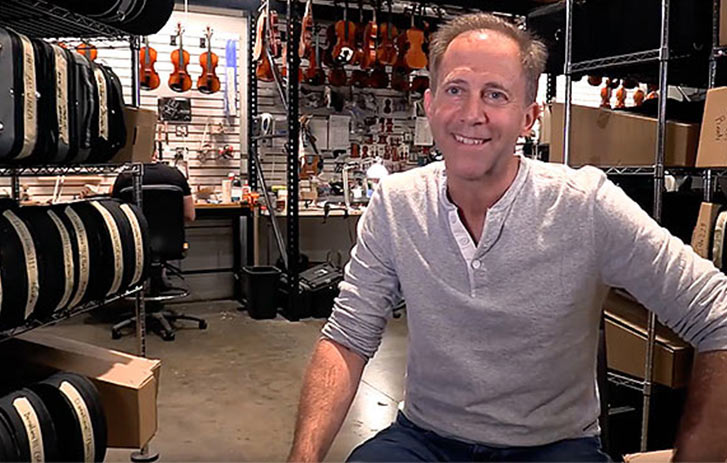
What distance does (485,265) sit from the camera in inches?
56.2

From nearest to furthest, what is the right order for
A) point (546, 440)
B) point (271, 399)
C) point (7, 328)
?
point (546, 440), point (7, 328), point (271, 399)

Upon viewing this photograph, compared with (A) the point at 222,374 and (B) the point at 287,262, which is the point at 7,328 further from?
(B) the point at 287,262

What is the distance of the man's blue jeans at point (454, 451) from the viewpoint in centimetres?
137

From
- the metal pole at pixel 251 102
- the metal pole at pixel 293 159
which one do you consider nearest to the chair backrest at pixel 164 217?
the metal pole at pixel 293 159

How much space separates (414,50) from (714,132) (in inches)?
167

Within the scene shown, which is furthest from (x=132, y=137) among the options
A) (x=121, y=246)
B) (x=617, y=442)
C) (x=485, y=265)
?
(x=617, y=442)

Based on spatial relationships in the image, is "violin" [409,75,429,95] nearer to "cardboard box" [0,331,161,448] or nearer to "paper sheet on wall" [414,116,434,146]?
"paper sheet on wall" [414,116,434,146]

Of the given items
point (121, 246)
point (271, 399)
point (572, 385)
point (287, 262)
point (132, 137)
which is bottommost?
point (271, 399)

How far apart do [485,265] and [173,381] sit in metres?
2.89

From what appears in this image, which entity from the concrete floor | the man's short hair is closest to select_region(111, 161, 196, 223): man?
the concrete floor

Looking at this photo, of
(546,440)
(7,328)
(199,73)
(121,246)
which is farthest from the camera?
(199,73)

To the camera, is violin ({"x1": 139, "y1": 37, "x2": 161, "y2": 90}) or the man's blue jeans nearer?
the man's blue jeans

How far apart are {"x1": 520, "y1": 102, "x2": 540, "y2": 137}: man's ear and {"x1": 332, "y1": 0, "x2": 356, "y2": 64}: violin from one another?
483 centimetres

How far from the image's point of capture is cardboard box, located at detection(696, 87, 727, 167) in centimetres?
239
